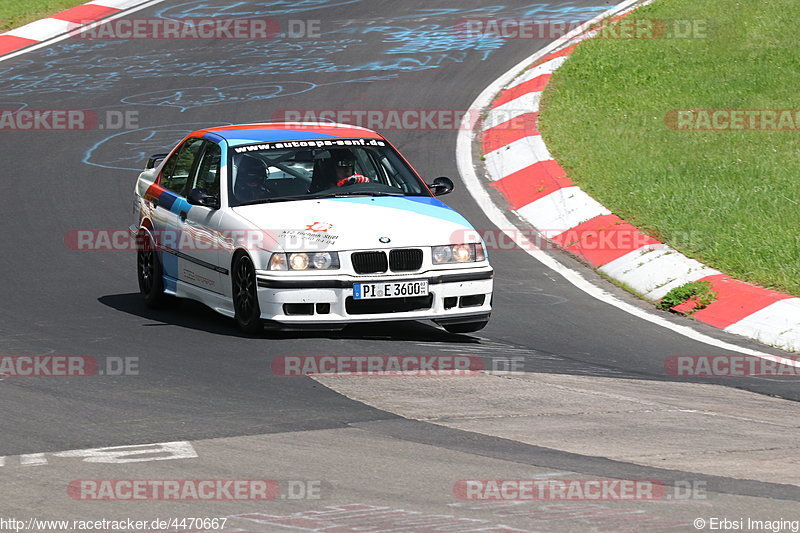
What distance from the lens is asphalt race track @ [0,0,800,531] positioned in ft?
18.3

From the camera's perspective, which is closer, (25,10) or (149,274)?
(149,274)

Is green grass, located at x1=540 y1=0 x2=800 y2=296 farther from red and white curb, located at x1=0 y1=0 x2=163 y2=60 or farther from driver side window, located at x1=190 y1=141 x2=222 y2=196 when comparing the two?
red and white curb, located at x1=0 y1=0 x2=163 y2=60

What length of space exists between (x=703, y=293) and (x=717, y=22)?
10061 millimetres

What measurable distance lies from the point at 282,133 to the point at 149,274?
5.27 ft

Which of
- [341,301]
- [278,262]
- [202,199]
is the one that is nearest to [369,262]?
[341,301]

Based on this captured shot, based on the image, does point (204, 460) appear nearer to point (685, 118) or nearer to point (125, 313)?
point (125, 313)

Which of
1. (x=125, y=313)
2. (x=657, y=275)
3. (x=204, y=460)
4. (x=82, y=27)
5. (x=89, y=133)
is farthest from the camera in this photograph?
(x=82, y=27)

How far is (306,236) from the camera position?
29.7ft

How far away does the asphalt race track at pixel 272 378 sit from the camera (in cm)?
559

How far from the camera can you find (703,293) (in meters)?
10.6

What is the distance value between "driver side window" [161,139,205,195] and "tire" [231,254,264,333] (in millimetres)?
1554

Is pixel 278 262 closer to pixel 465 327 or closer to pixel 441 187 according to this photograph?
pixel 465 327

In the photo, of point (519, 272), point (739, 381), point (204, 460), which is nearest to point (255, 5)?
point (519, 272)

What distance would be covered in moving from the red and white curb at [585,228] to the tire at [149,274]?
4015 millimetres
